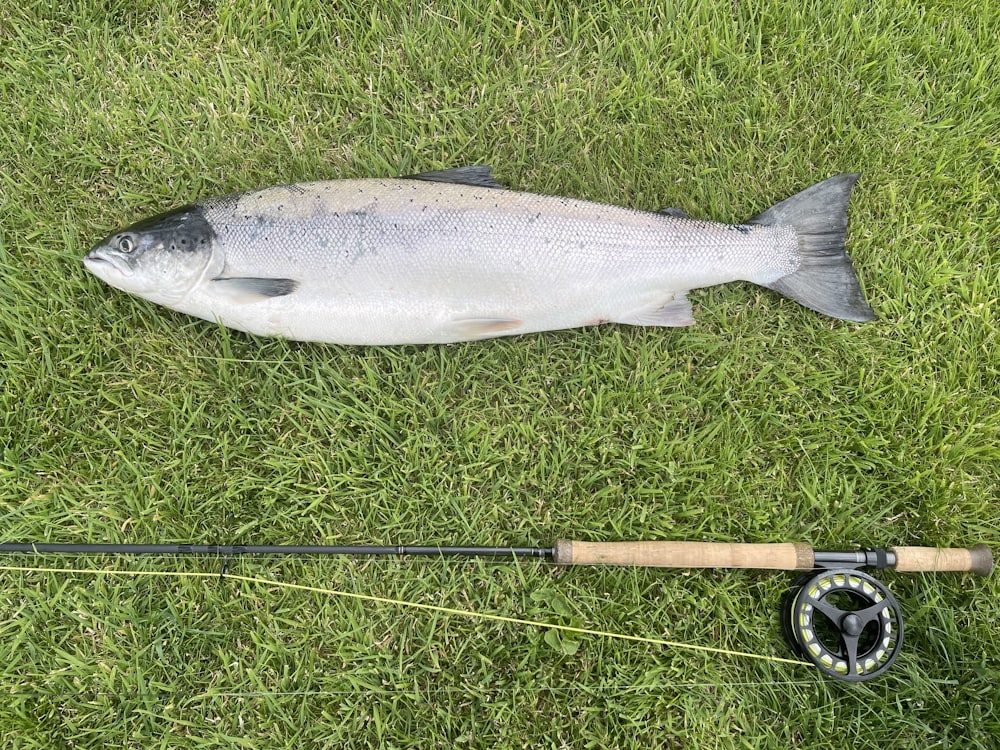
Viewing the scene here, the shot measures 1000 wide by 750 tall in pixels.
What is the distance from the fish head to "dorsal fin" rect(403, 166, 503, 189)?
0.81 meters

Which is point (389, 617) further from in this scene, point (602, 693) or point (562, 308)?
point (562, 308)

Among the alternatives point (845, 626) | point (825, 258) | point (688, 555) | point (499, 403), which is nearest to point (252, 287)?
point (499, 403)

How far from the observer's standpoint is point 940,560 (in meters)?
2.19

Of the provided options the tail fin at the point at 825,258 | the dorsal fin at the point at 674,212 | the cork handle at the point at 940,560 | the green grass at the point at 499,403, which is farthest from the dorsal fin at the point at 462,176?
the cork handle at the point at 940,560

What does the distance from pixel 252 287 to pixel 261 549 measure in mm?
959

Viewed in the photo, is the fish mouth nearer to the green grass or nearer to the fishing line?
the green grass

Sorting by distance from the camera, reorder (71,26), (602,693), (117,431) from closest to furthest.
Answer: (602,693), (117,431), (71,26)

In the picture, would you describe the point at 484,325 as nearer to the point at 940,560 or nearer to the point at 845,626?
the point at 845,626

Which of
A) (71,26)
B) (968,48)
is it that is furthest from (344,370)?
(968,48)

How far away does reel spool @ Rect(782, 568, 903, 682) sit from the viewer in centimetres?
215

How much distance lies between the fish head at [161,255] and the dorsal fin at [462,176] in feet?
2.64

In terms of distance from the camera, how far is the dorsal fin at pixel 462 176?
2340 millimetres

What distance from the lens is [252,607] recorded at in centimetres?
225

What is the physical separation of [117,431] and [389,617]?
1.30 meters
